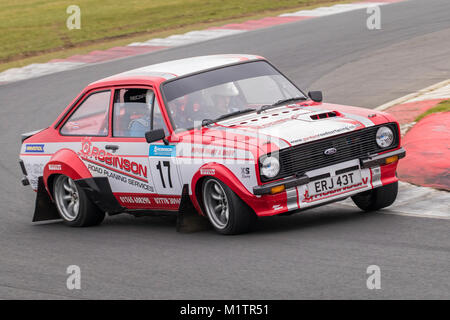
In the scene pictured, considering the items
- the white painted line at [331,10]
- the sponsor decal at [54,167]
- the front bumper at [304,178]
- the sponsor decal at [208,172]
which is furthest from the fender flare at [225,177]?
the white painted line at [331,10]

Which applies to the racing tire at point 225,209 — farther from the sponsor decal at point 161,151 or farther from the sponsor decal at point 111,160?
the sponsor decal at point 111,160

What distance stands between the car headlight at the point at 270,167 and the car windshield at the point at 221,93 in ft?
3.64

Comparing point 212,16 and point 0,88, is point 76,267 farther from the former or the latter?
point 212,16

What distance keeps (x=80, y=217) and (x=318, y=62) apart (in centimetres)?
1194

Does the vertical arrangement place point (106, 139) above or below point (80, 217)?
above

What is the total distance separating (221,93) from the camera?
872cm

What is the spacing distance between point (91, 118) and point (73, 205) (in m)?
1.03

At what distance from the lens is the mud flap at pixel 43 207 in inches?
387

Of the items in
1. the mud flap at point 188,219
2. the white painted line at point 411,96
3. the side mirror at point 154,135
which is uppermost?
the side mirror at point 154,135

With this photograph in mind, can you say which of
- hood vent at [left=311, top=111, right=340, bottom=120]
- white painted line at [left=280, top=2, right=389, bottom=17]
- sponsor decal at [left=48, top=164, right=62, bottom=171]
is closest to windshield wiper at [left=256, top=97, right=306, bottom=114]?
hood vent at [left=311, top=111, right=340, bottom=120]

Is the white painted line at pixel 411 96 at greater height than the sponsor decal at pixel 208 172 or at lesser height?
lesser
